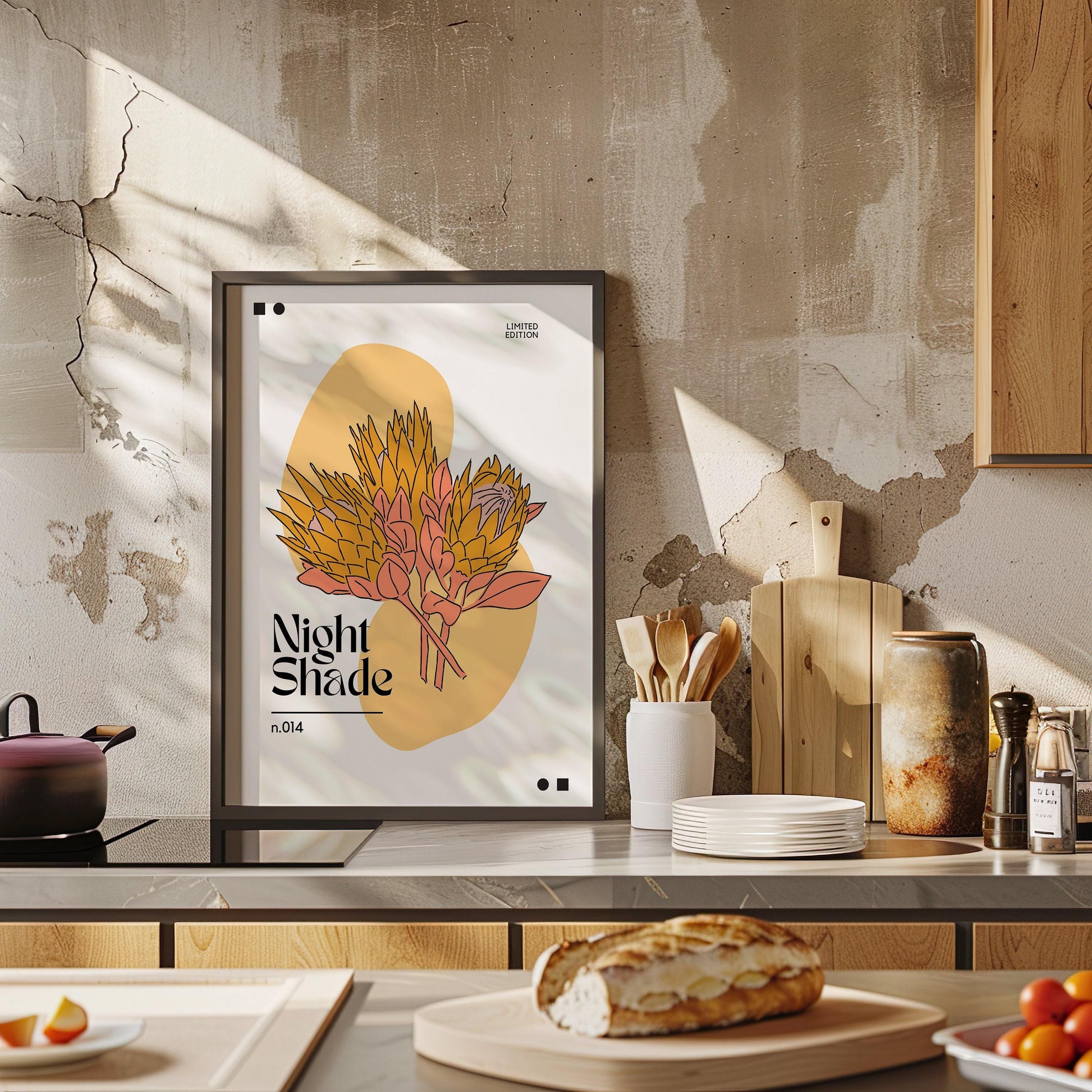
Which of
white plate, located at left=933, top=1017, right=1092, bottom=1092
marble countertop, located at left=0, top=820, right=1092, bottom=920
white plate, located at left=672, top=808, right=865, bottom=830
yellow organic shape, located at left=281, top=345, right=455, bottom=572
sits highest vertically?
yellow organic shape, located at left=281, top=345, right=455, bottom=572

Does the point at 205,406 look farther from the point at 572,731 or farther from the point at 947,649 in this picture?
the point at 947,649

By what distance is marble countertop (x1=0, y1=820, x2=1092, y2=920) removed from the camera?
5.57 ft

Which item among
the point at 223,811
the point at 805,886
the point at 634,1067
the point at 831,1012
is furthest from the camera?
the point at 223,811

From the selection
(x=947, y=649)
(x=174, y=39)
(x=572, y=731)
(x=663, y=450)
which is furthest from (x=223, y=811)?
(x=174, y=39)

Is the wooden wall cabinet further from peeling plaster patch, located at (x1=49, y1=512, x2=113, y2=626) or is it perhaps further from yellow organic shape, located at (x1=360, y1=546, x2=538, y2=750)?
peeling plaster patch, located at (x1=49, y1=512, x2=113, y2=626)

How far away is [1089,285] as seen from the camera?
2.13 m

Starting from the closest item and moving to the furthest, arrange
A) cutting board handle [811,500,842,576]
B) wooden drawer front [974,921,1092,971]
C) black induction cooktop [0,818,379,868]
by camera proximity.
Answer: wooden drawer front [974,921,1092,971], black induction cooktop [0,818,379,868], cutting board handle [811,500,842,576]

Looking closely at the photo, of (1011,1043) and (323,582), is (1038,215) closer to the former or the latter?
(323,582)

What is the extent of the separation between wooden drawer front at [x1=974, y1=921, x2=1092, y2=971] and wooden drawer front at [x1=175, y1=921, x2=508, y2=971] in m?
0.69

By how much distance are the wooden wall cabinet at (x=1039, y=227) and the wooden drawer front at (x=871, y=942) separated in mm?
901

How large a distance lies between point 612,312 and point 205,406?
84 cm

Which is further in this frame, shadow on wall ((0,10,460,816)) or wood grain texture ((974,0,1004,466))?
shadow on wall ((0,10,460,816))

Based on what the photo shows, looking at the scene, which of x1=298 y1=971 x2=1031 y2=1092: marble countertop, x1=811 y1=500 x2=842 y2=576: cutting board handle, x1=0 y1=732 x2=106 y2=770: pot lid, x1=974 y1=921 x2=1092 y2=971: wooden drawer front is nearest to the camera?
x1=298 y1=971 x2=1031 y2=1092: marble countertop

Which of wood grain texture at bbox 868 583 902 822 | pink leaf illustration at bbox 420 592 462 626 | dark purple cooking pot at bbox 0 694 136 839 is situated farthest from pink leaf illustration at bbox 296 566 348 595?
wood grain texture at bbox 868 583 902 822
